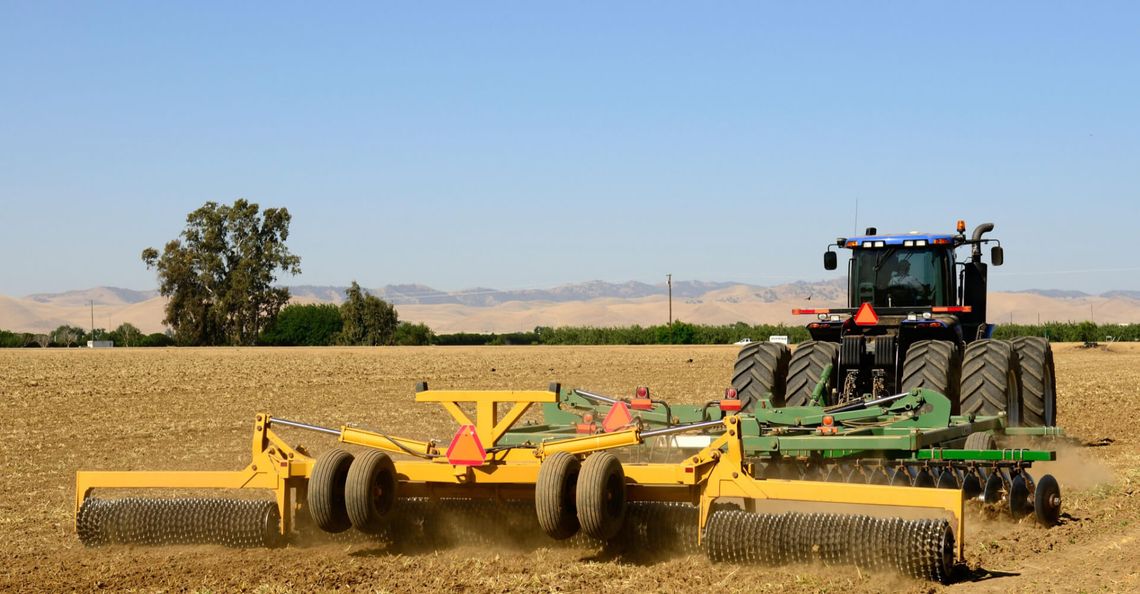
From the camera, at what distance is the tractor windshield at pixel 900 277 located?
500 inches

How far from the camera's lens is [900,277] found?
42.2 feet

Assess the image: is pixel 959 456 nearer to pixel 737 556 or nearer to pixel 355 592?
pixel 737 556

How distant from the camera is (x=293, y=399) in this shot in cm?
2375

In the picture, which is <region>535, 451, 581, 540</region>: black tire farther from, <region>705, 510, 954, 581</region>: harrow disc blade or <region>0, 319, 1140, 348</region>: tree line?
<region>0, 319, 1140, 348</region>: tree line

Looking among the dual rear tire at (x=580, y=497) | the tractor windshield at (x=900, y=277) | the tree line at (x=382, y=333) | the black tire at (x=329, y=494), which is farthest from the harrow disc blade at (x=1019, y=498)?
the tree line at (x=382, y=333)

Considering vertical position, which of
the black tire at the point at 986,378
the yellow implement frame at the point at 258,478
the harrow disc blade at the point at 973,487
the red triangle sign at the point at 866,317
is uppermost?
the red triangle sign at the point at 866,317

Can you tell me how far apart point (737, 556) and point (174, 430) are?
1199cm

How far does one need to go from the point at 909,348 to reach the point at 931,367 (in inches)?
12.9

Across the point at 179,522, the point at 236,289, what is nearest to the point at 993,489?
the point at 179,522

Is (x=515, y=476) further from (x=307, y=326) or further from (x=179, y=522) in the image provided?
(x=307, y=326)

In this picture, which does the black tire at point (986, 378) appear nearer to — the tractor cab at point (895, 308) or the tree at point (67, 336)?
the tractor cab at point (895, 308)

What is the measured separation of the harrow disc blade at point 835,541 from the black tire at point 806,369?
13.8 ft

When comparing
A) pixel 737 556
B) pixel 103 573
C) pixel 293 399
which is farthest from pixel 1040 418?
pixel 293 399

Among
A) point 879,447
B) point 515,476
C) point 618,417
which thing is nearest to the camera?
point 515,476
